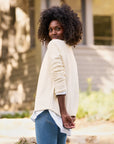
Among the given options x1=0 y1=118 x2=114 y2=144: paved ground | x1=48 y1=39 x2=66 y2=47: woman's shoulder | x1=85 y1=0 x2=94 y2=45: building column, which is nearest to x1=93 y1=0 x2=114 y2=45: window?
x1=85 y1=0 x2=94 y2=45: building column

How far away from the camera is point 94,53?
1329 cm

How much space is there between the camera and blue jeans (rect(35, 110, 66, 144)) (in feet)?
9.06

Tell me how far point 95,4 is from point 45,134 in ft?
36.9

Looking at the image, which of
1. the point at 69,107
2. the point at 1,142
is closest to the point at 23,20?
the point at 1,142

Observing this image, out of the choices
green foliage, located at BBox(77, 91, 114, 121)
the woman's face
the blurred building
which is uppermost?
the woman's face

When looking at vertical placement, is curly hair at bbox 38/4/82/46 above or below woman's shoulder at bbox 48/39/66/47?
above

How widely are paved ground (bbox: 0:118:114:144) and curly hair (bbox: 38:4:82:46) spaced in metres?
3.46

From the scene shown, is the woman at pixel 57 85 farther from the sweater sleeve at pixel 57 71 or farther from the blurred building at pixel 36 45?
the blurred building at pixel 36 45

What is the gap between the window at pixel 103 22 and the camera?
44.9 ft

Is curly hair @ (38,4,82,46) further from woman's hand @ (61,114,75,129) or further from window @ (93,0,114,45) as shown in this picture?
window @ (93,0,114,45)

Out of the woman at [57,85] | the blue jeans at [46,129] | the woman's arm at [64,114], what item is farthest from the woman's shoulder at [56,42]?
the blue jeans at [46,129]

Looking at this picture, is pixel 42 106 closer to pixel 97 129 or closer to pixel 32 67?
pixel 97 129

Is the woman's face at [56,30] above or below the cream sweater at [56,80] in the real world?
above

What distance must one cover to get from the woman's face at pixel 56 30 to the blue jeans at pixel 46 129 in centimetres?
57
